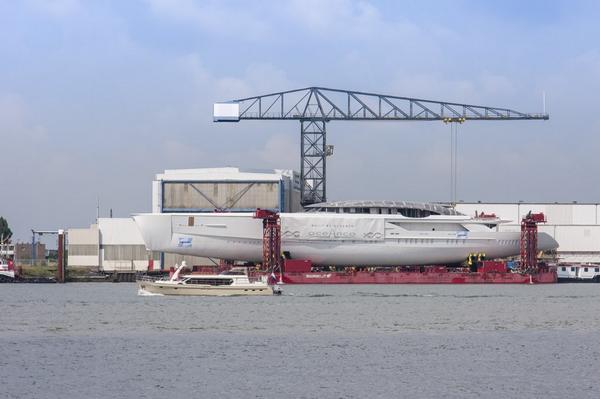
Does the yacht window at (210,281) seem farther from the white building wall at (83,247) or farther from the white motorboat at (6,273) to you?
the white building wall at (83,247)

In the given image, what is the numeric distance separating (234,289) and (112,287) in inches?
943

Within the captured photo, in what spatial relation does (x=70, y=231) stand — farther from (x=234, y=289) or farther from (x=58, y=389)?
(x=58, y=389)

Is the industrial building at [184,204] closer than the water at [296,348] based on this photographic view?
No

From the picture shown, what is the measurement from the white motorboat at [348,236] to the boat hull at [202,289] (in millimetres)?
31830

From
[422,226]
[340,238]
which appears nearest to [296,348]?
[340,238]

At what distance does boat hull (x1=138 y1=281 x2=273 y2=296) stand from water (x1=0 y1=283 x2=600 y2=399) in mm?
794

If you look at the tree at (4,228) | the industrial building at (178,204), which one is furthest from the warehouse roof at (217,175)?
the tree at (4,228)

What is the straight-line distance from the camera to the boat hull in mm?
80250

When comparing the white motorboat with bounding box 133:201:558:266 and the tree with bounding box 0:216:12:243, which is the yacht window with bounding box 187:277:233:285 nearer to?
the white motorboat with bounding box 133:201:558:266

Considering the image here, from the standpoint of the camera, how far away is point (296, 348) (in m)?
50.2

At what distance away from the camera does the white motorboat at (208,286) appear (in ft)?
264

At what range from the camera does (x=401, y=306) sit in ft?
245

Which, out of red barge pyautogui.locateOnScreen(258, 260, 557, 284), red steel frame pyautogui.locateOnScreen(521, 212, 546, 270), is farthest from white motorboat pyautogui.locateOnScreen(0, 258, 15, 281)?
red steel frame pyautogui.locateOnScreen(521, 212, 546, 270)

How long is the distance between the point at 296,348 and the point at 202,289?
100 feet
